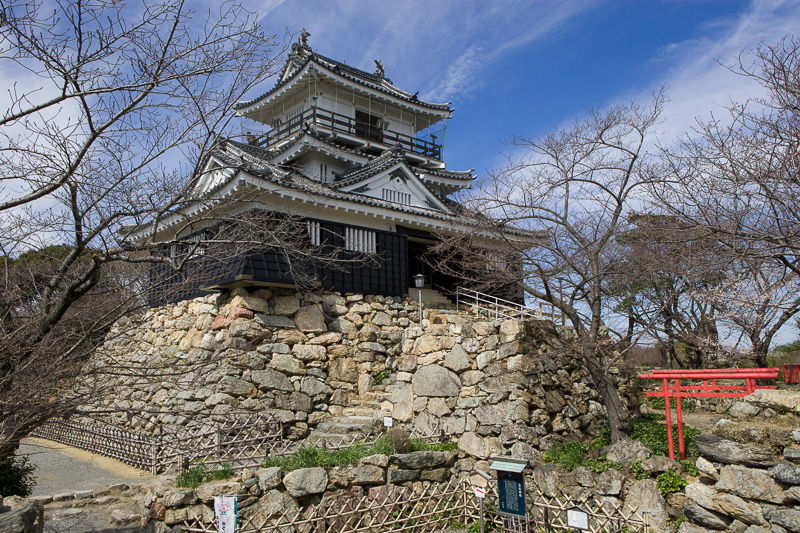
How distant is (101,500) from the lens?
9984mm

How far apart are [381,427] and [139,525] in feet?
16.8

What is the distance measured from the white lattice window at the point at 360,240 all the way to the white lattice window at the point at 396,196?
233 cm

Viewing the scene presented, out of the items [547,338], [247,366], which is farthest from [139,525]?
[547,338]

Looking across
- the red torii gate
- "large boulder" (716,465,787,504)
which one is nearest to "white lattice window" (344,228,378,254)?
the red torii gate

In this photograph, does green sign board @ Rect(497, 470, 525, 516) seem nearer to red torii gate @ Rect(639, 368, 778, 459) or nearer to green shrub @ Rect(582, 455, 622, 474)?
green shrub @ Rect(582, 455, 622, 474)

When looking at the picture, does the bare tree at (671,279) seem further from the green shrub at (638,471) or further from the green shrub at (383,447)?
the green shrub at (383,447)

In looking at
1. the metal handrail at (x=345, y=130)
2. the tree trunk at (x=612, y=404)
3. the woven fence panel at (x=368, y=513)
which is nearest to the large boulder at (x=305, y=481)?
the woven fence panel at (x=368, y=513)

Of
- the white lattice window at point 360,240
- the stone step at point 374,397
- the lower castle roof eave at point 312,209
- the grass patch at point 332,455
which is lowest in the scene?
the grass patch at point 332,455

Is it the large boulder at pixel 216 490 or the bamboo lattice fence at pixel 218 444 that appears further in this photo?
the bamboo lattice fence at pixel 218 444

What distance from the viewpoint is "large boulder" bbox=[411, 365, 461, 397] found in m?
11.9

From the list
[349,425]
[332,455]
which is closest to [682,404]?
[349,425]

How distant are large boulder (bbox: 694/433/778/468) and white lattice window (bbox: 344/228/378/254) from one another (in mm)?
9396

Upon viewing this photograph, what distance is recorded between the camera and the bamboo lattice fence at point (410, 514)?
27.3ft

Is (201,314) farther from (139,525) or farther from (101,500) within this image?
(139,525)
